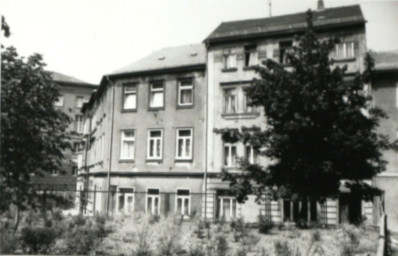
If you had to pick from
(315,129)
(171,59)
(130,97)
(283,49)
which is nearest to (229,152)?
(283,49)

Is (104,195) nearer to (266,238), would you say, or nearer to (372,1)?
(266,238)

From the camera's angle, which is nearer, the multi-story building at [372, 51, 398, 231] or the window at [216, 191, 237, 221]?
the multi-story building at [372, 51, 398, 231]

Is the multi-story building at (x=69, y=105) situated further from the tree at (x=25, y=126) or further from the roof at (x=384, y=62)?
the roof at (x=384, y=62)

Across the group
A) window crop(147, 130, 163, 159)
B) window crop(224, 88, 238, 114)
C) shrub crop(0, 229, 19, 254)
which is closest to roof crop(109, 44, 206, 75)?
window crop(224, 88, 238, 114)

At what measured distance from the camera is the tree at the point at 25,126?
722 centimetres

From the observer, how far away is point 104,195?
17.2 meters

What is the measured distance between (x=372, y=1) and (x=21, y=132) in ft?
23.8

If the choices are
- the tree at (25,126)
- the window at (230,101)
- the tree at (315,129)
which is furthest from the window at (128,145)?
the tree at (25,126)

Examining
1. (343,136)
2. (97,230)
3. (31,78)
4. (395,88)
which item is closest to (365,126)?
(343,136)

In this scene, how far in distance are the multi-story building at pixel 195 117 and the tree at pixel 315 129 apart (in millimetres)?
4693

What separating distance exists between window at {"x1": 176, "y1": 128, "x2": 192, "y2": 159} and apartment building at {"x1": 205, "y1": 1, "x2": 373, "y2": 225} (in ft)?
3.17

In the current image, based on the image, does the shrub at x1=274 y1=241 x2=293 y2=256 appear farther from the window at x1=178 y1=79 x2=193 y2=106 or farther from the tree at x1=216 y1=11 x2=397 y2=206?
the window at x1=178 y1=79 x2=193 y2=106

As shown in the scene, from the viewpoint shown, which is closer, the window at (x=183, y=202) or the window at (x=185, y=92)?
the window at (x=183, y=202)

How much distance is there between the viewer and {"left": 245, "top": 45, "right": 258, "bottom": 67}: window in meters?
15.7
